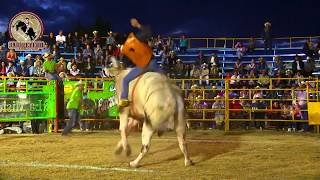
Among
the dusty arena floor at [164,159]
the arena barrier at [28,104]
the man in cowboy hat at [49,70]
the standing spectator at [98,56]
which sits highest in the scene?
the standing spectator at [98,56]

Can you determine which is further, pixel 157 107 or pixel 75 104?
pixel 75 104

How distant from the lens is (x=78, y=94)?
53.2 feet

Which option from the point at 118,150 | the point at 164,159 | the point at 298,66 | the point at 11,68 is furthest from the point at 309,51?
the point at 118,150

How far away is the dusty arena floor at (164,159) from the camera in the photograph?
27.1ft

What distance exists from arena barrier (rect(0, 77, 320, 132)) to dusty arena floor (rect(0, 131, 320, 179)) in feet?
7.03

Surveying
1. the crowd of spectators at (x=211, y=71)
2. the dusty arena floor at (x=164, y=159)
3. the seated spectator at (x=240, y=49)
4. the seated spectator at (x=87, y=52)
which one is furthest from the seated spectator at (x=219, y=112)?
the seated spectator at (x=240, y=49)

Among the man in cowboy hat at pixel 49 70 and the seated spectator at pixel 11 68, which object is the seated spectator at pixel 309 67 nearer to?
the man in cowboy hat at pixel 49 70

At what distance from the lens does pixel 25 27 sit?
15266 mm

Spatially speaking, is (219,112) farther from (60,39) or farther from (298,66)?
(60,39)

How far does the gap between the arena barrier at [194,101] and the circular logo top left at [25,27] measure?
2.11m

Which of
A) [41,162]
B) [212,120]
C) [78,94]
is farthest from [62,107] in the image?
[41,162]

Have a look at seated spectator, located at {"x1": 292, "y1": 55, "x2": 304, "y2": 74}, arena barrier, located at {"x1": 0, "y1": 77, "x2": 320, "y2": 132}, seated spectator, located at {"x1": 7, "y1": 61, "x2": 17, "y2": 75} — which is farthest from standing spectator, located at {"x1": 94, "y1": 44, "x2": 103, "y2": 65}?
seated spectator, located at {"x1": 292, "y1": 55, "x2": 304, "y2": 74}

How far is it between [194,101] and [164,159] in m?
8.87

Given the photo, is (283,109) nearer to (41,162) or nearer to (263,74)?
(263,74)
